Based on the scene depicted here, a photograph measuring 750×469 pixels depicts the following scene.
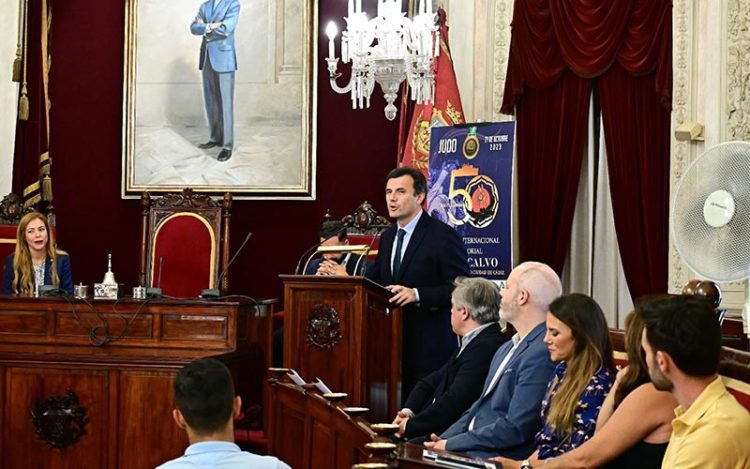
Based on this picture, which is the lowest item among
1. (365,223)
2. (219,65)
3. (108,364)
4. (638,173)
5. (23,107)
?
(108,364)

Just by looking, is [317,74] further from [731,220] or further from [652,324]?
[652,324]

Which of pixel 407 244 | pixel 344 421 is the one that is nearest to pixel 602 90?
pixel 407 244

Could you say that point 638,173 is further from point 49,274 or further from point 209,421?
point 209,421

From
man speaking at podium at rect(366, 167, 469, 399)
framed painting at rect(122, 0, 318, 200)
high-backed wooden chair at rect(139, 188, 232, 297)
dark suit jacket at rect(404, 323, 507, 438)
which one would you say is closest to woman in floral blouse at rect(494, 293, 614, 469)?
dark suit jacket at rect(404, 323, 507, 438)

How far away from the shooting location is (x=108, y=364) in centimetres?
627

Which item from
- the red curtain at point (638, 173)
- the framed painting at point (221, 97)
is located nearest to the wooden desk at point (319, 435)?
the red curtain at point (638, 173)

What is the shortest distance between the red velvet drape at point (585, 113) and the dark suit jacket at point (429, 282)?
1.95 metres

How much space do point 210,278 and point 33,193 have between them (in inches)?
71.6

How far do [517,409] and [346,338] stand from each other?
1365 mm

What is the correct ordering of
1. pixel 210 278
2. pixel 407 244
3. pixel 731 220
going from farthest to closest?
1. pixel 210 278
2. pixel 407 244
3. pixel 731 220

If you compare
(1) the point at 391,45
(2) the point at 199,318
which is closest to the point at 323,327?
(2) the point at 199,318

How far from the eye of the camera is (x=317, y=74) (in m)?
9.03

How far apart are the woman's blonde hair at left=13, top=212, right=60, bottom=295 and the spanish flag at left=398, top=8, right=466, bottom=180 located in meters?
2.54

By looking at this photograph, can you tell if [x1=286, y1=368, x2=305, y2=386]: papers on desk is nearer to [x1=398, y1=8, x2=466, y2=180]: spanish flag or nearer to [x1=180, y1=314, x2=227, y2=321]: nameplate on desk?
[x1=180, y1=314, x2=227, y2=321]: nameplate on desk
